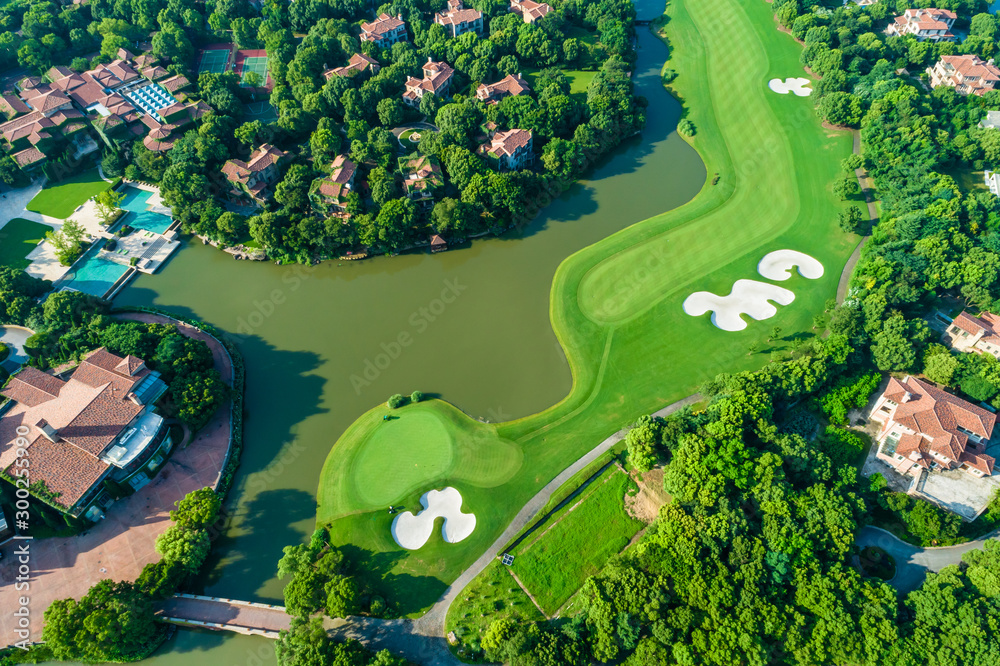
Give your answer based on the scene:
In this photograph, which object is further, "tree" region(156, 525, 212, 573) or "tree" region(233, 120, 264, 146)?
"tree" region(233, 120, 264, 146)

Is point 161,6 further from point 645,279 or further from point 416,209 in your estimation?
point 645,279

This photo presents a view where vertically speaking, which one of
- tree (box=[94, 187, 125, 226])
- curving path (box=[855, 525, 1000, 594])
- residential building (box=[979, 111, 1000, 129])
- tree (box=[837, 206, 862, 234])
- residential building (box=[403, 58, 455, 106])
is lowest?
curving path (box=[855, 525, 1000, 594])

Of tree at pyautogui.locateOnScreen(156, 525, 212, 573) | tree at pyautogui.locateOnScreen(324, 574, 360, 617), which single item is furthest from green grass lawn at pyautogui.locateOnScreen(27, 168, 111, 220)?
tree at pyautogui.locateOnScreen(324, 574, 360, 617)

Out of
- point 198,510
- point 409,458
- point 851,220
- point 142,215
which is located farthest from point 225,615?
point 851,220

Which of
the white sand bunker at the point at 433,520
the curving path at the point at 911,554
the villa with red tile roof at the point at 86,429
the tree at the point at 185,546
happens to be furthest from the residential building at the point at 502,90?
the curving path at the point at 911,554

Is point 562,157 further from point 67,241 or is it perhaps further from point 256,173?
point 67,241

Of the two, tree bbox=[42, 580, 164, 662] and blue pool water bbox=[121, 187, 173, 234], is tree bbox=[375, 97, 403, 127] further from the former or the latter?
tree bbox=[42, 580, 164, 662]

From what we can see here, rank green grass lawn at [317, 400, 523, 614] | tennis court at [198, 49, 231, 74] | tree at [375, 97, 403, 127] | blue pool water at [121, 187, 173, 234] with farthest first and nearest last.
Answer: tennis court at [198, 49, 231, 74] → tree at [375, 97, 403, 127] → blue pool water at [121, 187, 173, 234] → green grass lawn at [317, 400, 523, 614]

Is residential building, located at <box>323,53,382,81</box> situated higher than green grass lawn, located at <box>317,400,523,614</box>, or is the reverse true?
Answer: residential building, located at <box>323,53,382,81</box>
